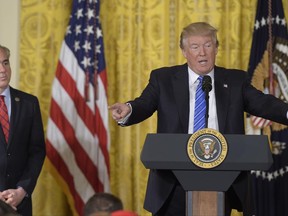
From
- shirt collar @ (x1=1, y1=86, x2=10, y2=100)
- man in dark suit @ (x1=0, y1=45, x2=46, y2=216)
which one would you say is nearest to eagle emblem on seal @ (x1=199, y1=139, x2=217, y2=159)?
man in dark suit @ (x1=0, y1=45, x2=46, y2=216)

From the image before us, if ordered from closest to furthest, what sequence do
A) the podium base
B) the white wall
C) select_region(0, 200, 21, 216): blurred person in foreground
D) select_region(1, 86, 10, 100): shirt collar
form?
select_region(0, 200, 21, 216): blurred person in foreground → the podium base → select_region(1, 86, 10, 100): shirt collar → the white wall

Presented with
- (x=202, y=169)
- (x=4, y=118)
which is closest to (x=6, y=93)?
(x=4, y=118)

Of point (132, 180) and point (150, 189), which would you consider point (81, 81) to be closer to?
point (132, 180)

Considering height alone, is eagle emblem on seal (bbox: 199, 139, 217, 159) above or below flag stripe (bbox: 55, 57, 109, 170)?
below

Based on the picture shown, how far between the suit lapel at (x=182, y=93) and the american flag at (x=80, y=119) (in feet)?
6.50

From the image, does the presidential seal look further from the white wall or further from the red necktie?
the white wall

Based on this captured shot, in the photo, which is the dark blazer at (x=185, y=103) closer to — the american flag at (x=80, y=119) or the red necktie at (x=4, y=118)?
the red necktie at (x=4, y=118)

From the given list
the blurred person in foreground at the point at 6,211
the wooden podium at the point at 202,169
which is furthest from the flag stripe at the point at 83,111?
the blurred person in foreground at the point at 6,211

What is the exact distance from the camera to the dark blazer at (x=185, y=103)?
4324 mm

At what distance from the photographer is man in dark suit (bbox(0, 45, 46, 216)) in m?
5.07

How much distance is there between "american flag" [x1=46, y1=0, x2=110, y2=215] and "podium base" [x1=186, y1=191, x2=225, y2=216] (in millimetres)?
2843

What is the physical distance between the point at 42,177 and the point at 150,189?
251 centimetres

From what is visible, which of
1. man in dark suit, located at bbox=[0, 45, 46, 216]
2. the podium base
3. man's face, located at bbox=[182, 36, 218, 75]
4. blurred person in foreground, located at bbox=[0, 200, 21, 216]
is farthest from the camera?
man in dark suit, located at bbox=[0, 45, 46, 216]

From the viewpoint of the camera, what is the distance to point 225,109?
436cm
